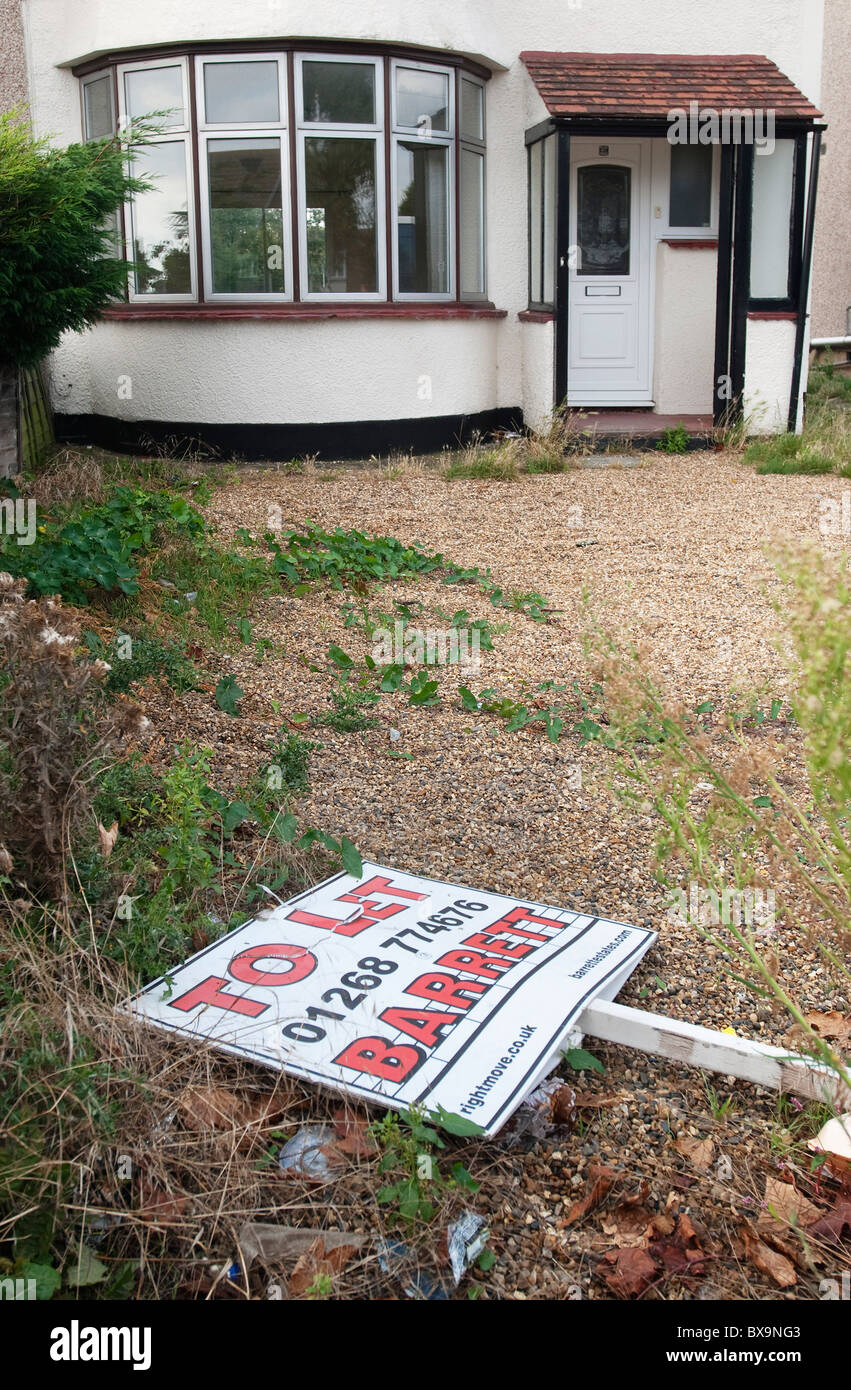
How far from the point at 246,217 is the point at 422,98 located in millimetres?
1749

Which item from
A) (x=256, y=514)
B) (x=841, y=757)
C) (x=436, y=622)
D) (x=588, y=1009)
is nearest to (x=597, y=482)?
(x=256, y=514)

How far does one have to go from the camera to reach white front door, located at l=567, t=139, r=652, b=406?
1088 centimetres

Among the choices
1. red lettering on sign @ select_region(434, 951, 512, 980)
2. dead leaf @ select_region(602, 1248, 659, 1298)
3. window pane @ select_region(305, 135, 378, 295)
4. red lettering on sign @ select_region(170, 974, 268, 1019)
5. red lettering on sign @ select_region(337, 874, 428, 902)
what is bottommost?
dead leaf @ select_region(602, 1248, 659, 1298)

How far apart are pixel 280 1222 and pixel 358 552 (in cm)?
454

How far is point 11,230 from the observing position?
535 cm

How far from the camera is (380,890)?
2.96m

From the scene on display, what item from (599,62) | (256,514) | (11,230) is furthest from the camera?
(599,62)

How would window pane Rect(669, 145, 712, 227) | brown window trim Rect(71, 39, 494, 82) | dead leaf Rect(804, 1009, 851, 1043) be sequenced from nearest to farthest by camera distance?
dead leaf Rect(804, 1009, 851, 1043) < brown window trim Rect(71, 39, 494, 82) < window pane Rect(669, 145, 712, 227)

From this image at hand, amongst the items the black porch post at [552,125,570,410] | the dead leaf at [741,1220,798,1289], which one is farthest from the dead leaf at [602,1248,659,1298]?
the black porch post at [552,125,570,410]

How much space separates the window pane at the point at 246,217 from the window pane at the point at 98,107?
117 cm

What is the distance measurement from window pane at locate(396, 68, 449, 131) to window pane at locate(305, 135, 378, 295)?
0.44 m

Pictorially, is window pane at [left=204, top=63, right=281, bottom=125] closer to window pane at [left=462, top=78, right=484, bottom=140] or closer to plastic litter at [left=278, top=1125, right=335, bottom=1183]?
window pane at [left=462, top=78, right=484, bottom=140]

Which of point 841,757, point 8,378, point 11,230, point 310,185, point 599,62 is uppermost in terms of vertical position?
point 599,62
